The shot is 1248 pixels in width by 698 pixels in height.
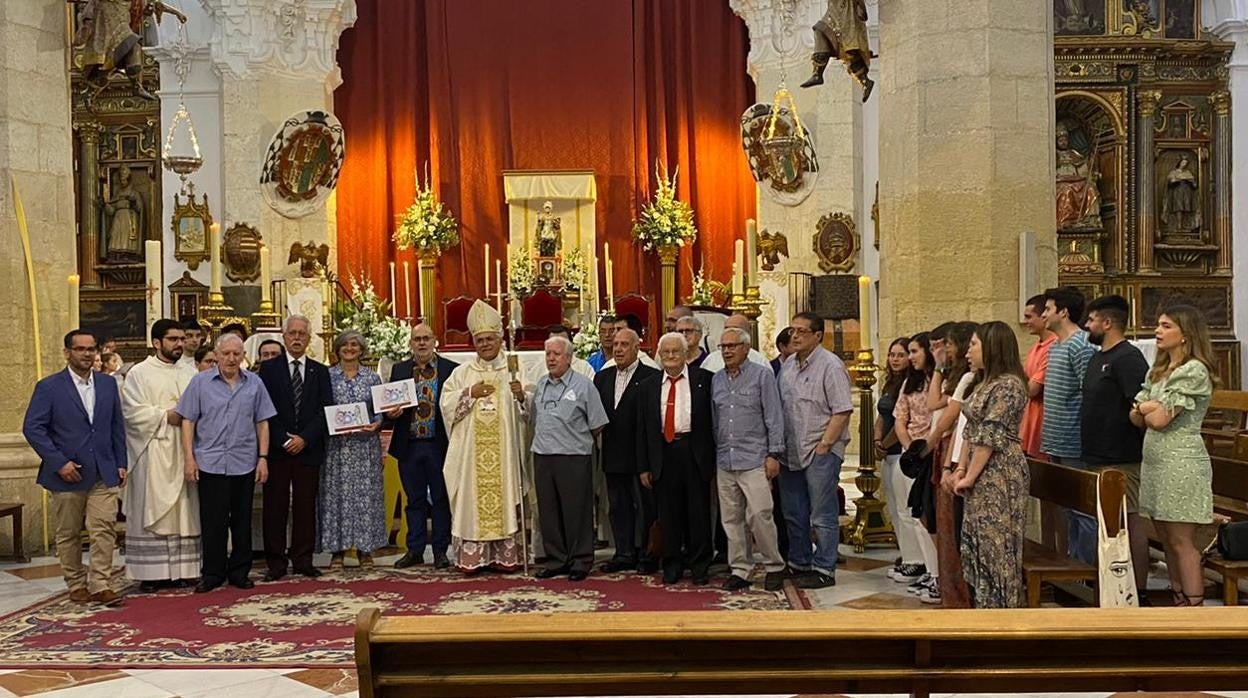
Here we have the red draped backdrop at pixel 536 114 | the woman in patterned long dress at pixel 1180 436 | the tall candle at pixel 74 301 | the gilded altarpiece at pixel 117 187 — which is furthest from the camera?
the gilded altarpiece at pixel 117 187

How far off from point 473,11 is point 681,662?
14734 millimetres

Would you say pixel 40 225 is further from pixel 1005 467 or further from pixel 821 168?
pixel 821 168

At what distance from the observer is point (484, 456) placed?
7.32m

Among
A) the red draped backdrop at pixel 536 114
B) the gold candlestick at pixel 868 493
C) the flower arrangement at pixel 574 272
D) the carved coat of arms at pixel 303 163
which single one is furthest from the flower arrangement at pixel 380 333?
the red draped backdrop at pixel 536 114

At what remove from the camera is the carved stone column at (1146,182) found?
15148 millimetres

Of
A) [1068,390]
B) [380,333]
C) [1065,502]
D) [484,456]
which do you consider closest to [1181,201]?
[380,333]

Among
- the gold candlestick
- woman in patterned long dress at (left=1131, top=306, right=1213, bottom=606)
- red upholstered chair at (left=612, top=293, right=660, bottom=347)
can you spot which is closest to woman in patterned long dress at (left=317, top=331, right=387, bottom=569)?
the gold candlestick

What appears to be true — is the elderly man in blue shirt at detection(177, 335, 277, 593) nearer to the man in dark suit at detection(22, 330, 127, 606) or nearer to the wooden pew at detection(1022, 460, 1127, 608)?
the man in dark suit at detection(22, 330, 127, 606)

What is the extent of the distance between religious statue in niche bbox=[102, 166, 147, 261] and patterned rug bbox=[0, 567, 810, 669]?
10748 millimetres

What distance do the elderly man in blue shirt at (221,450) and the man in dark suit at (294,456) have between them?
22cm

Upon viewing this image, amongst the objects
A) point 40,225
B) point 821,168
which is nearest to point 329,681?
point 40,225

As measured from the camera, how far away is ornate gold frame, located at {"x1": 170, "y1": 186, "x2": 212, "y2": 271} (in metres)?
14.7

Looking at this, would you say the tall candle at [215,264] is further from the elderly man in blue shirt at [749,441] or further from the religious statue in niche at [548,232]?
the religious statue in niche at [548,232]

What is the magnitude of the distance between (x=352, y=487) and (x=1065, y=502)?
4.07 metres
